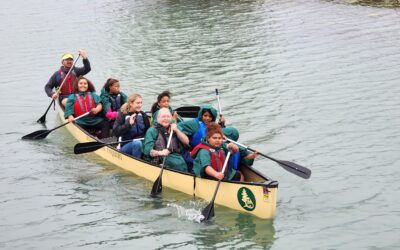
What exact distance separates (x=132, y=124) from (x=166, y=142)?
4.93ft

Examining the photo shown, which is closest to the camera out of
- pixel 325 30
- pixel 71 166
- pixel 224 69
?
pixel 71 166

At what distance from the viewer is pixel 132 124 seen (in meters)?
13.7

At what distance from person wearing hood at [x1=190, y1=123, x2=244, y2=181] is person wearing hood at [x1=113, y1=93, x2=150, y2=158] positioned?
2.26m

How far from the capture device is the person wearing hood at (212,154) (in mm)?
11227

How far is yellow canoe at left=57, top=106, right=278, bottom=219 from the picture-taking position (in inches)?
426

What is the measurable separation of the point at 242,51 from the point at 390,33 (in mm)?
5884

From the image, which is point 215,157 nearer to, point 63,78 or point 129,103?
point 129,103

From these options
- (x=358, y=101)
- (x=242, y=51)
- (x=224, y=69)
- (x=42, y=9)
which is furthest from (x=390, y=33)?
(x=42, y=9)

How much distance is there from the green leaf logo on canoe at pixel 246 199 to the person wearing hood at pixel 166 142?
1.64m

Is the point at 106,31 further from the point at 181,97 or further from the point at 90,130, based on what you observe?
the point at 90,130

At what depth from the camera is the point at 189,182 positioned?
12.0 m

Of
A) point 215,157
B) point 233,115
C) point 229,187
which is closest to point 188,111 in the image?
point 233,115

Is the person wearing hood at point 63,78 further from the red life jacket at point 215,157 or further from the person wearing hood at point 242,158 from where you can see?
the red life jacket at point 215,157

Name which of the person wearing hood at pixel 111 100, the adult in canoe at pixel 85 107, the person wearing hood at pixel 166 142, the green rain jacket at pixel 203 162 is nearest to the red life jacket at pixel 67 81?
the adult in canoe at pixel 85 107
